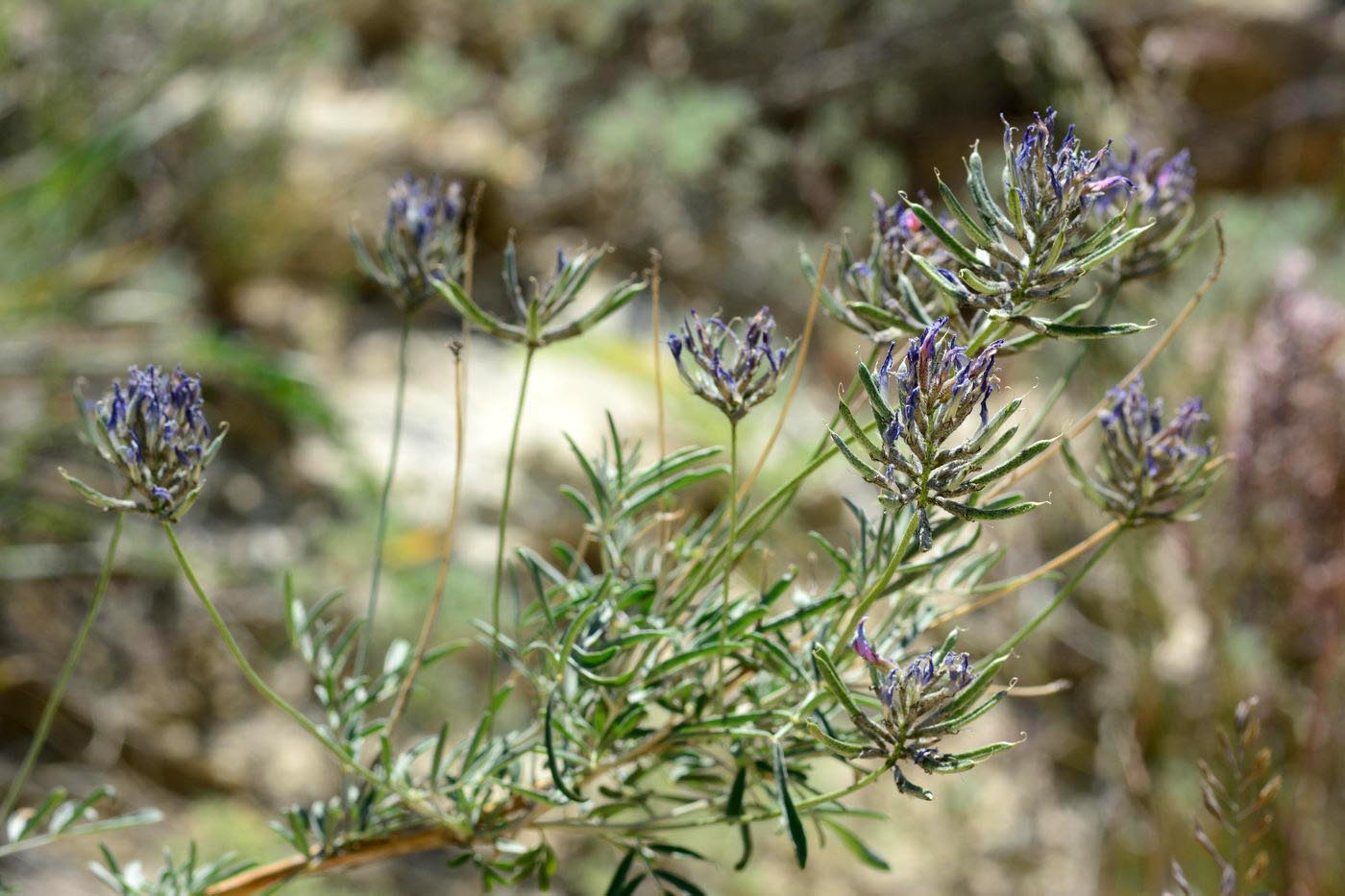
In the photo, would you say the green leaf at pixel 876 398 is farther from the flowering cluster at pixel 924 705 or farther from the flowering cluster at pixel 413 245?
the flowering cluster at pixel 413 245

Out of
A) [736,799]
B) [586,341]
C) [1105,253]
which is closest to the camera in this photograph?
[1105,253]

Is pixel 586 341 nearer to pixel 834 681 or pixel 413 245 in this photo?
pixel 413 245

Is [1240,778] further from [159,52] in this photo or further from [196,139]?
[196,139]

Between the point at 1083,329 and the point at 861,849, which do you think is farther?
the point at 861,849

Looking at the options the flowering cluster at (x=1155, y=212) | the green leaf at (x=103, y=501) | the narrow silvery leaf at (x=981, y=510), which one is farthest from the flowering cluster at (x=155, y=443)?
the flowering cluster at (x=1155, y=212)

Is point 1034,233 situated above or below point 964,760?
above

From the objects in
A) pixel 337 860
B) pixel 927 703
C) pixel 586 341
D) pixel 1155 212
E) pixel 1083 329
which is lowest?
pixel 337 860

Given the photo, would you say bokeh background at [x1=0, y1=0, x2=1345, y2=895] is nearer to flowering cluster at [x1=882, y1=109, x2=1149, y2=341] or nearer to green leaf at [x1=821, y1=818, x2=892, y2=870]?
green leaf at [x1=821, y1=818, x2=892, y2=870]

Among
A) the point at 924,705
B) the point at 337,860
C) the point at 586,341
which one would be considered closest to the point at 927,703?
the point at 924,705
